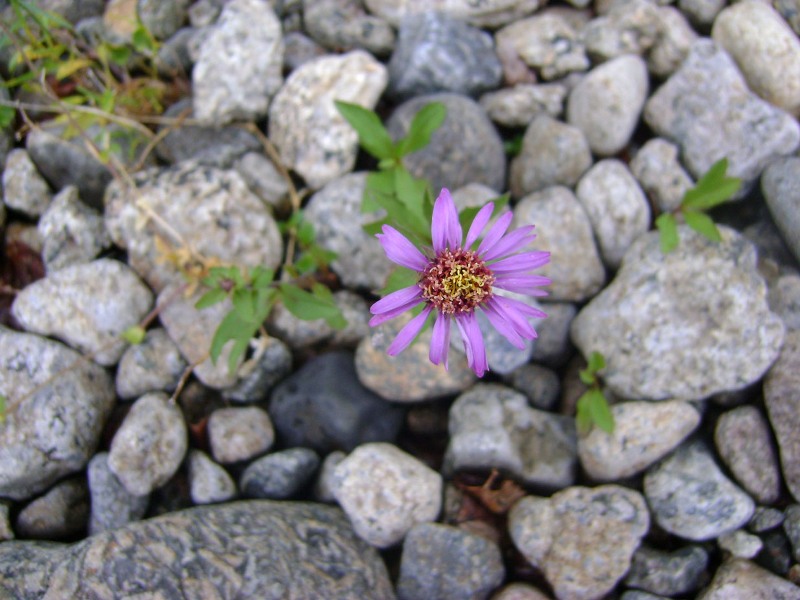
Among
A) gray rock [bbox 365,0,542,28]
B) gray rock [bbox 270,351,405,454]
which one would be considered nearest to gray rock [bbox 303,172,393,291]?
gray rock [bbox 270,351,405,454]

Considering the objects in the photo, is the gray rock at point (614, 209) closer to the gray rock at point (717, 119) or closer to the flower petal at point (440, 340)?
the gray rock at point (717, 119)

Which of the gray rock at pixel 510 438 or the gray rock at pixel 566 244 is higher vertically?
the gray rock at pixel 566 244

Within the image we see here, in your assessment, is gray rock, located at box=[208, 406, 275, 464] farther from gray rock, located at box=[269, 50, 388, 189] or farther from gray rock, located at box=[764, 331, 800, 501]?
gray rock, located at box=[764, 331, 800, 501]

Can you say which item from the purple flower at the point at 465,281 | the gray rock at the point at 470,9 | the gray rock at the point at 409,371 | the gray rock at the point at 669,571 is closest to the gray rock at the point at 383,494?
the gray rock at the point at 409,371

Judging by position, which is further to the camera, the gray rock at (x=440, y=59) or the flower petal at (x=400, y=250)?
the gray rock at (x=440, y=59)

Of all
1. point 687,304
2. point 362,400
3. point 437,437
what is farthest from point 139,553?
point 687,304

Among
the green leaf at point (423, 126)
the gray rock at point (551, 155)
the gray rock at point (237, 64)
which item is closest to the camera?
the green leaf at point (423, 126)

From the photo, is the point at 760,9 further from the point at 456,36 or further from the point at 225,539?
the point at 225,539
